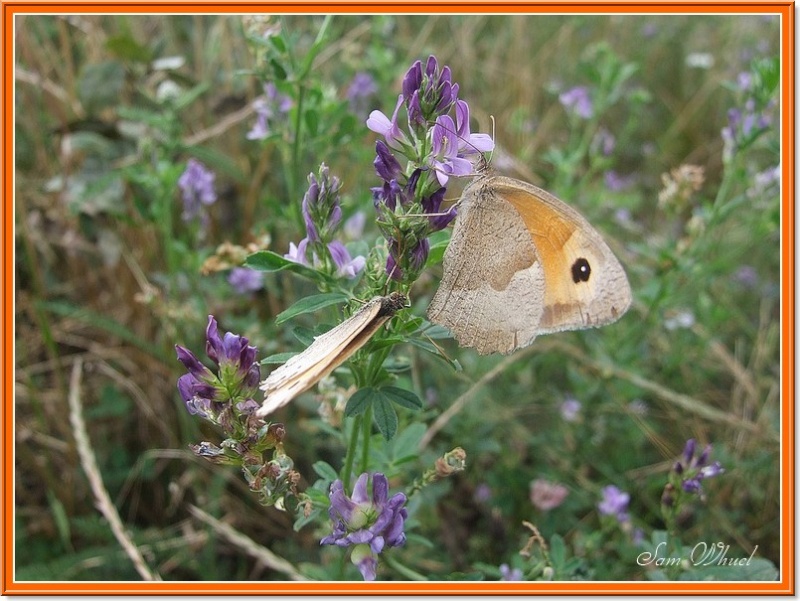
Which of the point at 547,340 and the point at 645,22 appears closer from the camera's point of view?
the point at 547,340

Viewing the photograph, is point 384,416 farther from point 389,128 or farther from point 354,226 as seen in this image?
point 354,226

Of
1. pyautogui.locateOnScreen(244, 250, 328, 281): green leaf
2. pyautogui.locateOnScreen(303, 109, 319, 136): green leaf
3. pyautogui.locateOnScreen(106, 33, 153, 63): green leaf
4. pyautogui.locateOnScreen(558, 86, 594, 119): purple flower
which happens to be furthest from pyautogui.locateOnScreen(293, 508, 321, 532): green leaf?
pyautogui.locateOnScreen(558, 86, 594, 119): purple flower

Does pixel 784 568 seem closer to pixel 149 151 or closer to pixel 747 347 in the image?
pixel 747 347

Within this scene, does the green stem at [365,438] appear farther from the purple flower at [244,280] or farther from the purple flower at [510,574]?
the purple flower at [244,280]

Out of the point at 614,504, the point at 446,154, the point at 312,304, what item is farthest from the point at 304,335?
the point at 614,504

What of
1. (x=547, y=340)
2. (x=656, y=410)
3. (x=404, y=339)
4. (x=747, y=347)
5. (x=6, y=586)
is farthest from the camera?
(x=747, y=347)

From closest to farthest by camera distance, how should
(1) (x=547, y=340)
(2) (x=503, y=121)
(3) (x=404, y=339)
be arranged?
(3) (x=404, y=339)
(1) (x=547, y=340)
(2) (x=503, y=121)

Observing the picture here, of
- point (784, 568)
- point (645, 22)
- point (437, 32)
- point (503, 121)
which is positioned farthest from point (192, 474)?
point (645, 22)

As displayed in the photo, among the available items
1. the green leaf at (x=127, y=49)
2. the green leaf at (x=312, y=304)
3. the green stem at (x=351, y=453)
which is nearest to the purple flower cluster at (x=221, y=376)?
the green leaf at (x=312, y=304)
